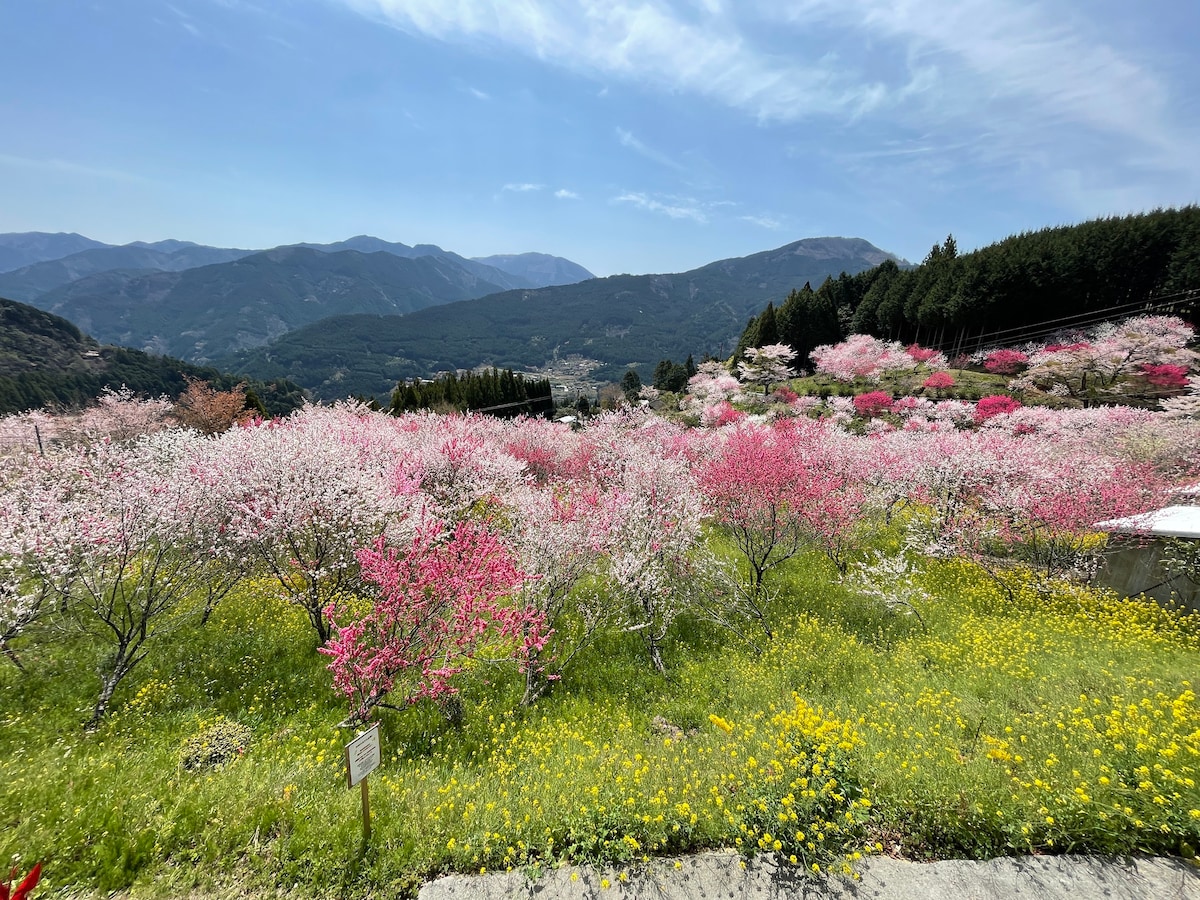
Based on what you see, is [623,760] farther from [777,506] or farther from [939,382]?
[939,382]

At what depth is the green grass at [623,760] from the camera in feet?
16.6

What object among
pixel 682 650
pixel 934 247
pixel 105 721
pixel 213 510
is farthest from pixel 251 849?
pixel 934 247

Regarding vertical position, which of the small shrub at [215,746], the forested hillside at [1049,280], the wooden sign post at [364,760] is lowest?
the small shrub at [215,746]

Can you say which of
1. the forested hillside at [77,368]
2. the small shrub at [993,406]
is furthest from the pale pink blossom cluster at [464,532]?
the forested hillside at [77,368]

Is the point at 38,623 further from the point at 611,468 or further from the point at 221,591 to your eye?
the point at 611,468

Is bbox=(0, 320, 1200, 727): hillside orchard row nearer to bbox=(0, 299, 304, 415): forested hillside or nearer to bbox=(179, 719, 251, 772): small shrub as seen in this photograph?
bbox=(179, 719, 251, 772): small shrub

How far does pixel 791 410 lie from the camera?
120ft

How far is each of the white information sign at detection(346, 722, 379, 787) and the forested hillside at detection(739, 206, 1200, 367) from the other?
5374 cm

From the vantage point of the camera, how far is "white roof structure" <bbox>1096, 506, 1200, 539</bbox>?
422 inches

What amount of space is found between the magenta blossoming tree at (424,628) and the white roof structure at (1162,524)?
46.9ft

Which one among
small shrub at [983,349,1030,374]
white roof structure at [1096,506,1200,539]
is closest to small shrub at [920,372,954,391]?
small shrub at [983,349,1030,374]

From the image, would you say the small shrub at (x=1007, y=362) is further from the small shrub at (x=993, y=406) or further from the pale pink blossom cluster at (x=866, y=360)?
the small shrub at (x=993, y=406)

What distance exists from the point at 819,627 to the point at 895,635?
1.65 metres

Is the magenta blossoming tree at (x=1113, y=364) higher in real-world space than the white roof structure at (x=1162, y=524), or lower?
higher
